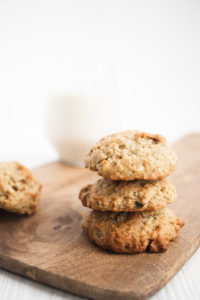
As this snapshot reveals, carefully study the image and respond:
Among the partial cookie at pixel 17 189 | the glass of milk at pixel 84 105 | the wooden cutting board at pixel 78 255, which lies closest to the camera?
the wooden cutting board at pixel 78 255

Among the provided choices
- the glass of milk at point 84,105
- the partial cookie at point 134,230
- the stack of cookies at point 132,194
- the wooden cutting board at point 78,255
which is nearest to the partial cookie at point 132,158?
the stack of cookies at point 132,194

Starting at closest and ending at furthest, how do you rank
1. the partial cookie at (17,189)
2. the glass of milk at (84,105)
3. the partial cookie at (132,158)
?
the partial cookie at (132,158) → the partial cookie at (17,189) → the glass of milk at (84,105)

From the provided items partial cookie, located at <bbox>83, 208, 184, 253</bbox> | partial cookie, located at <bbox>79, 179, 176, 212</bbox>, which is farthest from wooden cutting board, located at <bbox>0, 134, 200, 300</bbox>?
partial cookie, located at <bbox>79, 179, 176, 212</bbox>

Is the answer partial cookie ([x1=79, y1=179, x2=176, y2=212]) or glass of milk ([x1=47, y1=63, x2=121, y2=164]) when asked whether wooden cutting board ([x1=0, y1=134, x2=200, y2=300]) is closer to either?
partial cookie ([x1=79, y1=179, x2=176, y2=212])

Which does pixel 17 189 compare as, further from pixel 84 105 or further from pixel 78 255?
pixel 84 105

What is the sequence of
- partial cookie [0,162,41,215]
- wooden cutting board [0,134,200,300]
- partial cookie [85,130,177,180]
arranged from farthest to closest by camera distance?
partial cookie [0,162,41,215], partial cookie [85,130,177,180], wooden cutting board [0,134,200,300]

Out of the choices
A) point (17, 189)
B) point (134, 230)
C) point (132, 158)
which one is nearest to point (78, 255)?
point (134, 230)

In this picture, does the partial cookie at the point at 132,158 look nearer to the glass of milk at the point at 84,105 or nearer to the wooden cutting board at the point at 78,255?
the wooden cutting board at the point at 78,255

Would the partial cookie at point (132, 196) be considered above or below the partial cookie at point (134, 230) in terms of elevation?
above
